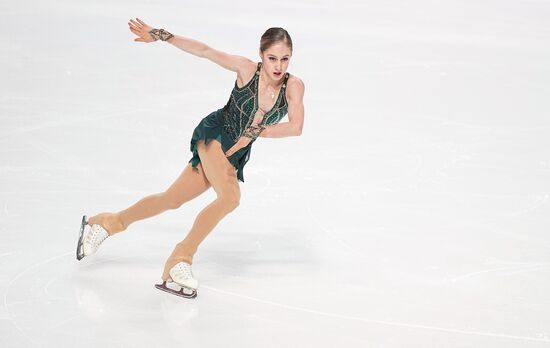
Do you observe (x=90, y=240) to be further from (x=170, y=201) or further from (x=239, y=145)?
(x=239, y=145)

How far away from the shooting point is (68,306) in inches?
162

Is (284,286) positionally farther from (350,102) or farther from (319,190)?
(350,102)

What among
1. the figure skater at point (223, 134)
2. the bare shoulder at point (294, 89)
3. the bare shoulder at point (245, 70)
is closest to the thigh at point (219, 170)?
the figure skater at point (223, 134)

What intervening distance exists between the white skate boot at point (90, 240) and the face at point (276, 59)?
1.26 m

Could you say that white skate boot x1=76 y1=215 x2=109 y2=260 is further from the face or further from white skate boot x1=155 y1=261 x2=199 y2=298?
the face

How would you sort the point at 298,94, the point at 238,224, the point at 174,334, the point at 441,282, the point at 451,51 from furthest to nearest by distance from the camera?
1. the point at 451,51
2. the point at 238,224
3. the point at 441,282
4. the point at 298,94
5. the point at 174,334

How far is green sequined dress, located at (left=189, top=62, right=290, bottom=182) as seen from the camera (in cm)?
445

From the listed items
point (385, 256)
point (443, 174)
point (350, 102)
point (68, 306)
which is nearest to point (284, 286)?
point (385, 256)

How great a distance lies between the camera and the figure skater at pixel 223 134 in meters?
4.30

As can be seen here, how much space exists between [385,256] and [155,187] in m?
1.69

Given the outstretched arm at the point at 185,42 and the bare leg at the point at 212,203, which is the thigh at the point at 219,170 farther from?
→ the outstretched arm at the point at 185,42

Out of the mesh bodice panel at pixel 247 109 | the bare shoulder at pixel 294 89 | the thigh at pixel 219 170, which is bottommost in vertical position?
the thigh at pixel 219 170

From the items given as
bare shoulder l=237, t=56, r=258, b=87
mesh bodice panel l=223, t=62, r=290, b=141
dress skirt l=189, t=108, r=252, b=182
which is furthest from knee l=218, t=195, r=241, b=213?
bare shoulder l=237, t=56, r=258, b=87

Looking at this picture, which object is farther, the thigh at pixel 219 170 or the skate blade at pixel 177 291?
the thigh at pixel 219 170
